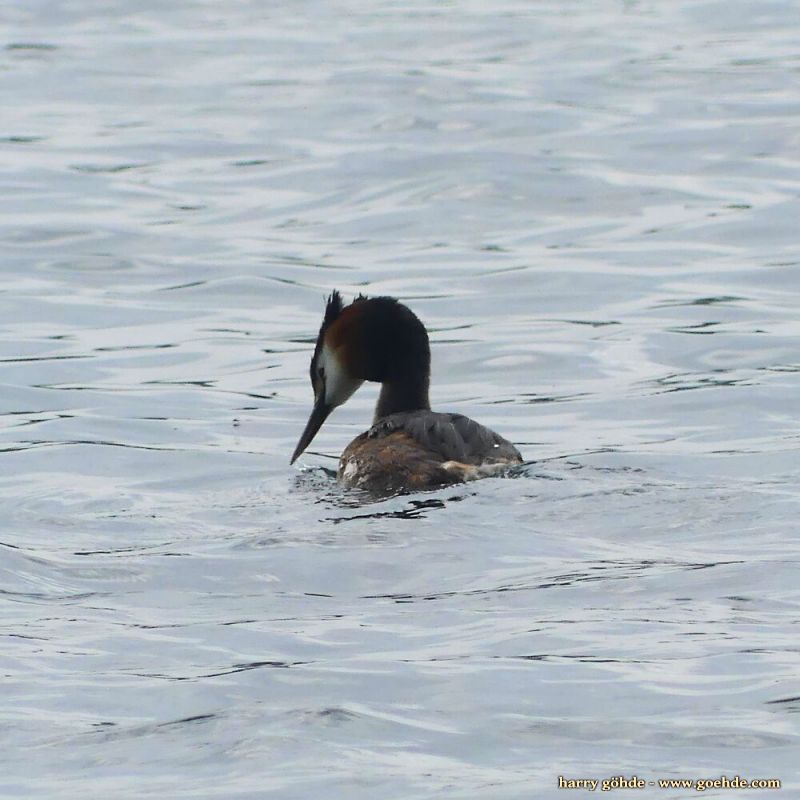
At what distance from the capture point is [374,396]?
40.1 ft

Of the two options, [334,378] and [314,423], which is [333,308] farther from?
[314,423]

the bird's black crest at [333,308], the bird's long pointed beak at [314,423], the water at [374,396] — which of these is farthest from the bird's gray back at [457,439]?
the bird's black crest at [333,308]

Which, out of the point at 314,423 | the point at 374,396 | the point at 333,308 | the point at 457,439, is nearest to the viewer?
the point at 457,439

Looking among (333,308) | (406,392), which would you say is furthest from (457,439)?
(333,308)

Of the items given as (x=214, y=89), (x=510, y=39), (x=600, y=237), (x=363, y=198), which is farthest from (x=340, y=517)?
(x=510, y=39)

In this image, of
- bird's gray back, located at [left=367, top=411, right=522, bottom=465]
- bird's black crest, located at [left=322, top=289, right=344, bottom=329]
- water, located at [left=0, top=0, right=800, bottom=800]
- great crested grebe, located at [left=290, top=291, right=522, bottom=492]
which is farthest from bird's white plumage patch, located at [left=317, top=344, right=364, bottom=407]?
bird's gray back, located at [left=367, top=411, right=522, bottom=465]

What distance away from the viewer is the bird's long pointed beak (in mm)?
9977

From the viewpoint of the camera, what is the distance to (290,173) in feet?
61.2

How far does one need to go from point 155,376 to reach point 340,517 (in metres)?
4.12

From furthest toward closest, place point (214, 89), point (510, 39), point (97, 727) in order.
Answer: point (510, 39), point (214, 89), point (97, 727)

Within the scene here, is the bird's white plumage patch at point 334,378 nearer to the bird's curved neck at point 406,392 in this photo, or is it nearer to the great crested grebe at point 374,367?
the great crested grebe at point 374,367

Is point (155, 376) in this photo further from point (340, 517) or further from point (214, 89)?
point (214, 89)

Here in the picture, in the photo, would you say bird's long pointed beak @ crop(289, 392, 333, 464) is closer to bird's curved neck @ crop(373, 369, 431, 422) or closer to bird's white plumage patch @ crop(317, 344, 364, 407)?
bird's white plumage patch @ crop(317, 344, 364, 407)

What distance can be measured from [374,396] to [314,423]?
216 cm
